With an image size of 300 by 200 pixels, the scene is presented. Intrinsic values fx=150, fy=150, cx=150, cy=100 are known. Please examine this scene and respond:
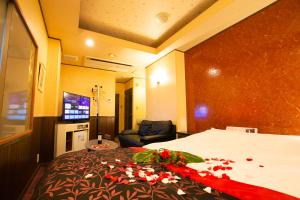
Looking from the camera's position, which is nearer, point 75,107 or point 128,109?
point 75,107

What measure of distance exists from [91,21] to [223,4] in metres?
2.35

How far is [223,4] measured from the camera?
219cm

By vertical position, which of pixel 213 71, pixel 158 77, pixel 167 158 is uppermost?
pixel 158 77

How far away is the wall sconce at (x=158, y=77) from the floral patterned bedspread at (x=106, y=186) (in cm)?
292

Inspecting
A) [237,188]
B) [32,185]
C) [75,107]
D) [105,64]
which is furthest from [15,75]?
[105,64]

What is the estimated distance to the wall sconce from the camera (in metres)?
3.93

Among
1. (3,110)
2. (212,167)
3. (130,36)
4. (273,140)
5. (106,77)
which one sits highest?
(130,36)

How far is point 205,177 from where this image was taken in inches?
41.6

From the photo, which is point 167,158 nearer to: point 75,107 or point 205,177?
point 205,177

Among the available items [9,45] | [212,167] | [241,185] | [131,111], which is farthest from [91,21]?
[131,111]

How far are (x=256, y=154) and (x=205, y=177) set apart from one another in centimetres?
88

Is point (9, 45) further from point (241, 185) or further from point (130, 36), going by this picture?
point (130, 36)

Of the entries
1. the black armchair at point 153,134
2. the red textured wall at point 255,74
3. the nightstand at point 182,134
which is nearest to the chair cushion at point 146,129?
the black armchair at point 153,134

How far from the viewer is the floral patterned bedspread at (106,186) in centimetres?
81
